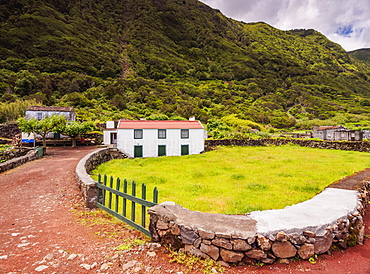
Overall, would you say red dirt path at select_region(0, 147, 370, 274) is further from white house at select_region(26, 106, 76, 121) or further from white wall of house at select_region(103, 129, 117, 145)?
white house at select_region(26, 106, 76, 121)

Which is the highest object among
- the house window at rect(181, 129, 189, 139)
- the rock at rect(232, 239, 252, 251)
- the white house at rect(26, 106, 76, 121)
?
the white house at rect(26, 106, 76, 121)

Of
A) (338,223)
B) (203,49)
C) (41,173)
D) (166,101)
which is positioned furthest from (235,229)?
(203,49)

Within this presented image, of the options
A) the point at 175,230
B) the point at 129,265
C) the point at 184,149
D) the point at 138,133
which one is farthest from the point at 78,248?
the point at 184,149

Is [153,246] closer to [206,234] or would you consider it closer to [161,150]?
[206,234]

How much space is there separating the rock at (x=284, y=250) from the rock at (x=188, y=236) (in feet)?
5.08

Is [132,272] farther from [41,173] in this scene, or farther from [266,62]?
[266,62]

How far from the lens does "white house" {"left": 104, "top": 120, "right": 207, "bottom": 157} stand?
83.5 feet

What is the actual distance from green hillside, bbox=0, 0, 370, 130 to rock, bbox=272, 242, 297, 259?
5059 cm

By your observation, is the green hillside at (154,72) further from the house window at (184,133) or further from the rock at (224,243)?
the rock at (224,243)

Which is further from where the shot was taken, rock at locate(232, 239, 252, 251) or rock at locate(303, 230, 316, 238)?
rock at locate(303, 230, 316, 238)

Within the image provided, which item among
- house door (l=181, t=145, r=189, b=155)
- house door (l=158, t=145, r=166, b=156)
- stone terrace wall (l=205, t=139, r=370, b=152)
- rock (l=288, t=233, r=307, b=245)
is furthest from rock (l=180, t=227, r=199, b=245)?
stone terrace wall (l=205, t=139, r=370, b=152)

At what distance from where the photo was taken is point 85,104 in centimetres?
6016

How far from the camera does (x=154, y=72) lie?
120m

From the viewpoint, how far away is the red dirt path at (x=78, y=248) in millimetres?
3879
